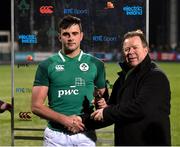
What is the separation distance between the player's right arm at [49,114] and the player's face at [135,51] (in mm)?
861

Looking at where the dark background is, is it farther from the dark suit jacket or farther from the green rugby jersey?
the dark suit jacket

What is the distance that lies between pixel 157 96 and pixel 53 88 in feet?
4.08

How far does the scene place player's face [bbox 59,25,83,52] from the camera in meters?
4.92

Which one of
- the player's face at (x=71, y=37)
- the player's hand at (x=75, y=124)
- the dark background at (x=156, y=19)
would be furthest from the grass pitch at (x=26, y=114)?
the dark background at (x=156, y=19)

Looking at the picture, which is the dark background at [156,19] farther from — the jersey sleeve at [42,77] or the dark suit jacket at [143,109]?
the dark suit jacket at [143,109]

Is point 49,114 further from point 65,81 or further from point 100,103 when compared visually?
point 100,103

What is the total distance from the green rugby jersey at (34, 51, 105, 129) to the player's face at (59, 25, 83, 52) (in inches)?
5.0

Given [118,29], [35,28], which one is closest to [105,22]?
[118,29]

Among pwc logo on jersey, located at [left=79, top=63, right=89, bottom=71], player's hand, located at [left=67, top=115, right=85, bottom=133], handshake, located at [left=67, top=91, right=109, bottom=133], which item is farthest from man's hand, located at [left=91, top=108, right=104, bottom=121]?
pwc logo on jersey, located at [left=79, top=63, right=89, bottom=71]

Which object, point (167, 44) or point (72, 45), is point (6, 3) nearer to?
point (167, 44)

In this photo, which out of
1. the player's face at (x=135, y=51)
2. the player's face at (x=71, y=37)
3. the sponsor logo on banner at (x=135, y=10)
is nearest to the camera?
the player's face at (x=135, y=51)

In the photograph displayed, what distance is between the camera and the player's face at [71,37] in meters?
4.92

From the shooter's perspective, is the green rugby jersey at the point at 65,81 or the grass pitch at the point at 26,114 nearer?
the green rugby jersey at the point at 65,81

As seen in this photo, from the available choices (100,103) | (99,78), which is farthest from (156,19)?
(100,103)
